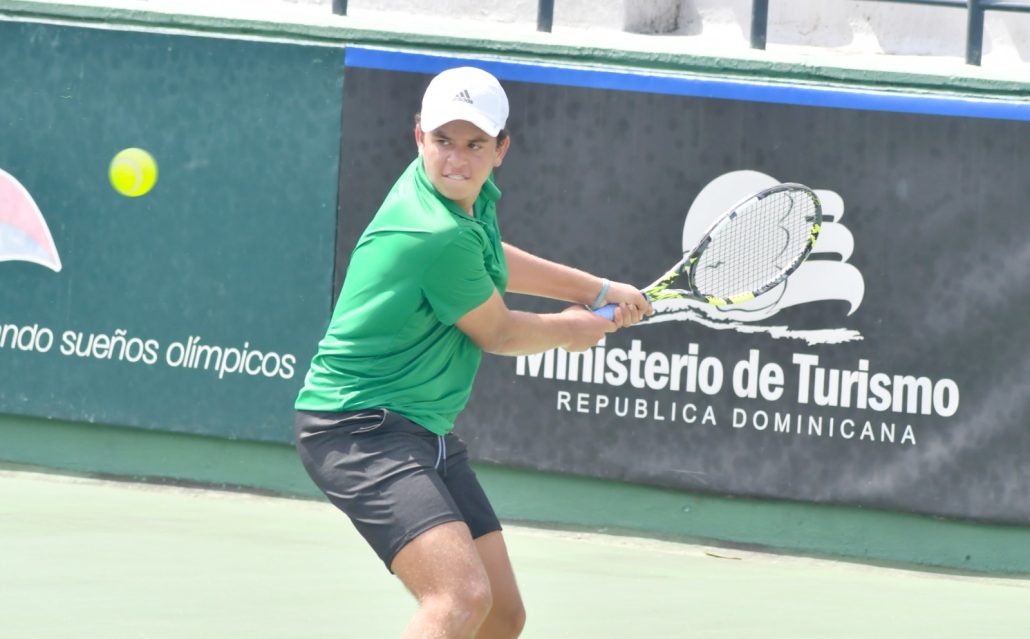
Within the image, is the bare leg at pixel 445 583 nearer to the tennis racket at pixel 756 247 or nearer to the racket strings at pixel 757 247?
the tennis racket at pixel 756 247

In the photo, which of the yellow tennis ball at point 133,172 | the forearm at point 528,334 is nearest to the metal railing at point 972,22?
the yellow tennis ball at point 133,172

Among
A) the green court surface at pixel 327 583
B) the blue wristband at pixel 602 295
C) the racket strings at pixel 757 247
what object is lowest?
the green court surface at pixel 327 583

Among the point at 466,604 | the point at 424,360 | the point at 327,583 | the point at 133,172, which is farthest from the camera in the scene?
the point at 133,172

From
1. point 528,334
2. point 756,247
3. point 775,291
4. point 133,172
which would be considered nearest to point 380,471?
point 528,334

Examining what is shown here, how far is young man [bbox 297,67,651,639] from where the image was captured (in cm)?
370

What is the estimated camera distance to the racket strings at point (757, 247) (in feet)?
18.7

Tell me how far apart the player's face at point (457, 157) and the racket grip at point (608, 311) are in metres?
0.65

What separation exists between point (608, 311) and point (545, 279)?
0.62ft

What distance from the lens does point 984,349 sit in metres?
6.72

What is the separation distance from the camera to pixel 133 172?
7609 mm

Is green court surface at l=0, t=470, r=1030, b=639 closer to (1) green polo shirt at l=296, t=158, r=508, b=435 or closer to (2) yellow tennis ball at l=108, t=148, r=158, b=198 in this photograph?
(2) yellow tennis ball at l=108, t=148, r=158, b=198

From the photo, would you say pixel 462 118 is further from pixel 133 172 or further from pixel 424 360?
pixel 133 172

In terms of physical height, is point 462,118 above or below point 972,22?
below

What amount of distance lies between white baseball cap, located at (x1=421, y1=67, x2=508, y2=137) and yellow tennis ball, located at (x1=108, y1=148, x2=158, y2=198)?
4039 millimetres
